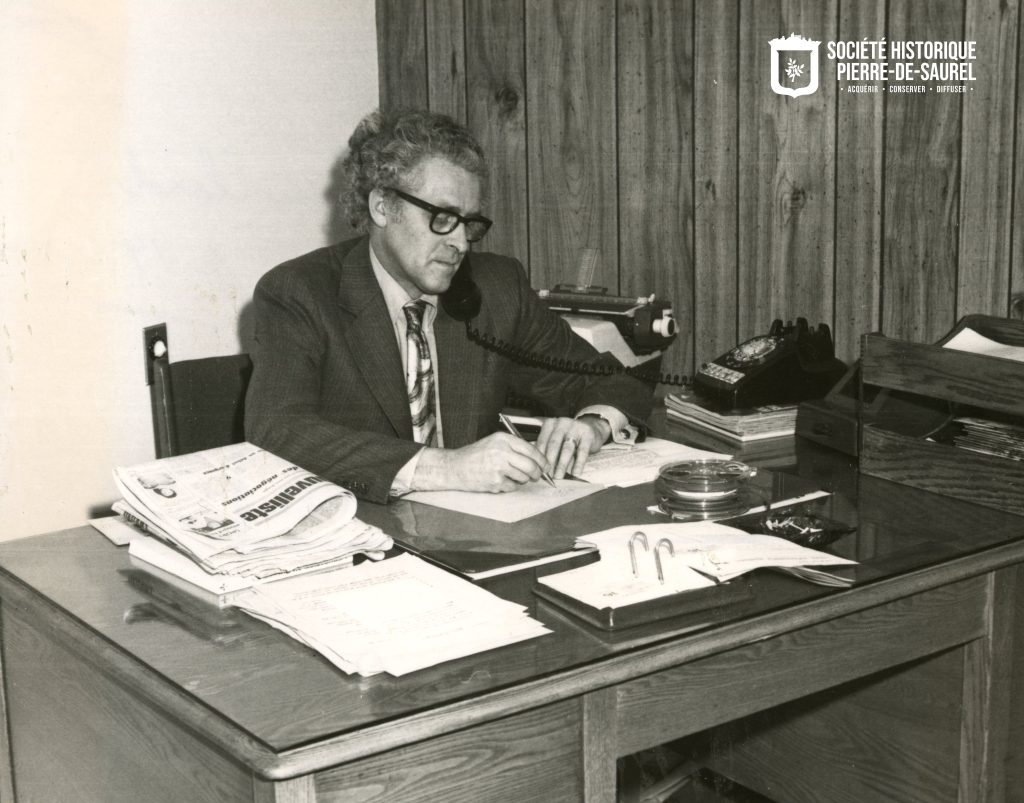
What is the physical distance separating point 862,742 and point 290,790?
3.74ft

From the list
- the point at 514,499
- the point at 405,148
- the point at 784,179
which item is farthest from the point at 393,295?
the point at 784,179

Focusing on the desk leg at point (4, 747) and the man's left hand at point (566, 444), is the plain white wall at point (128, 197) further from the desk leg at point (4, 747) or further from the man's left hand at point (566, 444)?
the man's left hand at point (566, 444)

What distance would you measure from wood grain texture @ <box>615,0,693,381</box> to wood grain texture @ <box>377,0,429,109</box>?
83cm

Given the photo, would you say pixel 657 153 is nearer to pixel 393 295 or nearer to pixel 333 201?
pixel 393 295

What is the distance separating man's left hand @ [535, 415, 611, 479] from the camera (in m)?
1.96

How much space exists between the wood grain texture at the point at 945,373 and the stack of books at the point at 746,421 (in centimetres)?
33

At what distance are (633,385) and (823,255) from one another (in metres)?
0.53

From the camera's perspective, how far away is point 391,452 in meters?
1.91

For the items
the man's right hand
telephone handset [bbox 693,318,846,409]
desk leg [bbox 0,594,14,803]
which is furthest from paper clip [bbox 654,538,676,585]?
desk leg [bbox 0,594,14,803]

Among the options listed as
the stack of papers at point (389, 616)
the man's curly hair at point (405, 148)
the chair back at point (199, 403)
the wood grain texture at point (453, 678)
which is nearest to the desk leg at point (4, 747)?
the wood grain texture at point (453, 678)

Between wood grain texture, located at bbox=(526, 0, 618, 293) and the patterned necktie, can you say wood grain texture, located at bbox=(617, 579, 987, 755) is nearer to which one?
the patterned necktie

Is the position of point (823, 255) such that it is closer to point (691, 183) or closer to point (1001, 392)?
point (691, 183)

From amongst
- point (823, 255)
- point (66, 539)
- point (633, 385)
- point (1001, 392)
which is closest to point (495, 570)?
point (66, 539)

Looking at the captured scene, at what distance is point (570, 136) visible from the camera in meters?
2.98
